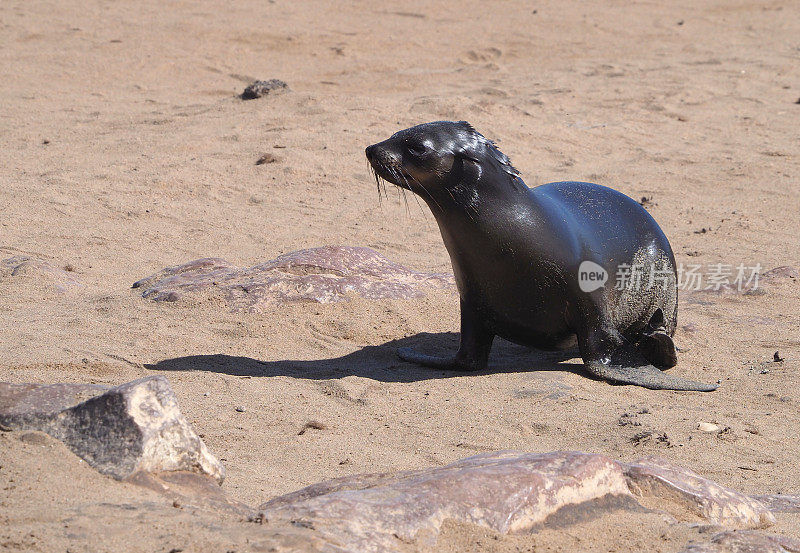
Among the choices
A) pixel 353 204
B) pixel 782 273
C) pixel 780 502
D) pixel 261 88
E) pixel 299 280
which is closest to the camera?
pixel 780 502

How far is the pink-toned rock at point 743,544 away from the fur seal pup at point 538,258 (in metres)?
2.02

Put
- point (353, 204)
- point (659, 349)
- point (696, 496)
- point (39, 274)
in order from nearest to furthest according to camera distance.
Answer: point (696, 496), point (659, 349), point (39, 274), point (353, 204)

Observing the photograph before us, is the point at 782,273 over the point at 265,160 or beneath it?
over

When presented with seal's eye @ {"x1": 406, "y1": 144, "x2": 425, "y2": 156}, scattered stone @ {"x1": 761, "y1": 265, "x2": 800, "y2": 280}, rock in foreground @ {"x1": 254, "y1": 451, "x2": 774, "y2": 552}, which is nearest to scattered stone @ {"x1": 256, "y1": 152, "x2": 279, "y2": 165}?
scattered stone @ {"x1": 761, "y1": 265, "x2": 800, "y2": 280}

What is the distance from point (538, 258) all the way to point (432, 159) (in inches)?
25.7

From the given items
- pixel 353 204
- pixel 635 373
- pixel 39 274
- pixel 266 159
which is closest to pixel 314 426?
pixel 635 373

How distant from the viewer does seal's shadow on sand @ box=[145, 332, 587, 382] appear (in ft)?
15.0

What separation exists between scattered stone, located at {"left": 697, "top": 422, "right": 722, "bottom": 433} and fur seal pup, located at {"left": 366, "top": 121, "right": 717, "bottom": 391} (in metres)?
0.51

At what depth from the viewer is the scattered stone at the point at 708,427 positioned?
157 inches

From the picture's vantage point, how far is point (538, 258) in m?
4.51

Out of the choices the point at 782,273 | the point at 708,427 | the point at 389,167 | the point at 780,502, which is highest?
the point at 389,167

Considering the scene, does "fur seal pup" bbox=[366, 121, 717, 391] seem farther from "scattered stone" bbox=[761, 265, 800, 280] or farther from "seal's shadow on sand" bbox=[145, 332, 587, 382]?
"scattered stone" bbox=[761, 265, 800, 280]

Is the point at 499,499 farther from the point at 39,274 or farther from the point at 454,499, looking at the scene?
the point at 39,274

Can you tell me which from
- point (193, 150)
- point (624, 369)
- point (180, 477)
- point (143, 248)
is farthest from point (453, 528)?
point (193, 150)
